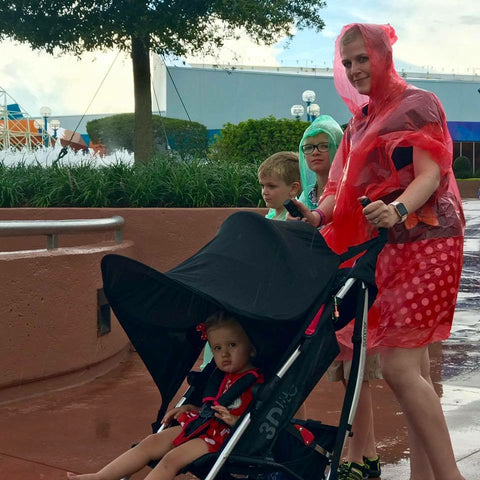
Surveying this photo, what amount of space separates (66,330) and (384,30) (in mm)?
3390

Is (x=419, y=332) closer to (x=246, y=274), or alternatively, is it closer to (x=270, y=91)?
(x=246, y=274)

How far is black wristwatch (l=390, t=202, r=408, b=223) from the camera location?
11.5 ft

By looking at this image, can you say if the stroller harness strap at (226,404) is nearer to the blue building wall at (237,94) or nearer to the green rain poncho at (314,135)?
the green rain poncho at (314,135)

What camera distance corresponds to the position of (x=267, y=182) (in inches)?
182

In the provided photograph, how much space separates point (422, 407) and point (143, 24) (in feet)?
45.0

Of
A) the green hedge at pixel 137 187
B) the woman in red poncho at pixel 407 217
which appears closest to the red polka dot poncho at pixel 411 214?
the woman in red poncho at pixel 407 217

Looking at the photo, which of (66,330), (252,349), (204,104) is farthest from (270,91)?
(252,349)

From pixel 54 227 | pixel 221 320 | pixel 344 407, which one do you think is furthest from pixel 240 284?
pixel 54 227

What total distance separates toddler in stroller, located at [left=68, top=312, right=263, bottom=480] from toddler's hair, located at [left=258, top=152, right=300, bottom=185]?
1305 mm

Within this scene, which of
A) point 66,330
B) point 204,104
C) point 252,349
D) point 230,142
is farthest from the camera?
point 204,104

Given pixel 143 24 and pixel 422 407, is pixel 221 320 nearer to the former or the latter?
pixel 422 407

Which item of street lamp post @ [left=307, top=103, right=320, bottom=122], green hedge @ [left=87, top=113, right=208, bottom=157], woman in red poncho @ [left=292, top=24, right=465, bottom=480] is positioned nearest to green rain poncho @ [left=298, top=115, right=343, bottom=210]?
woman in red poncho @ [left=292, top=24, right=465, bottom=480]

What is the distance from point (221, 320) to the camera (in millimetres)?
3473

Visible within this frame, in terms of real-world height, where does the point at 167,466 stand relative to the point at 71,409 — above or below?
above
